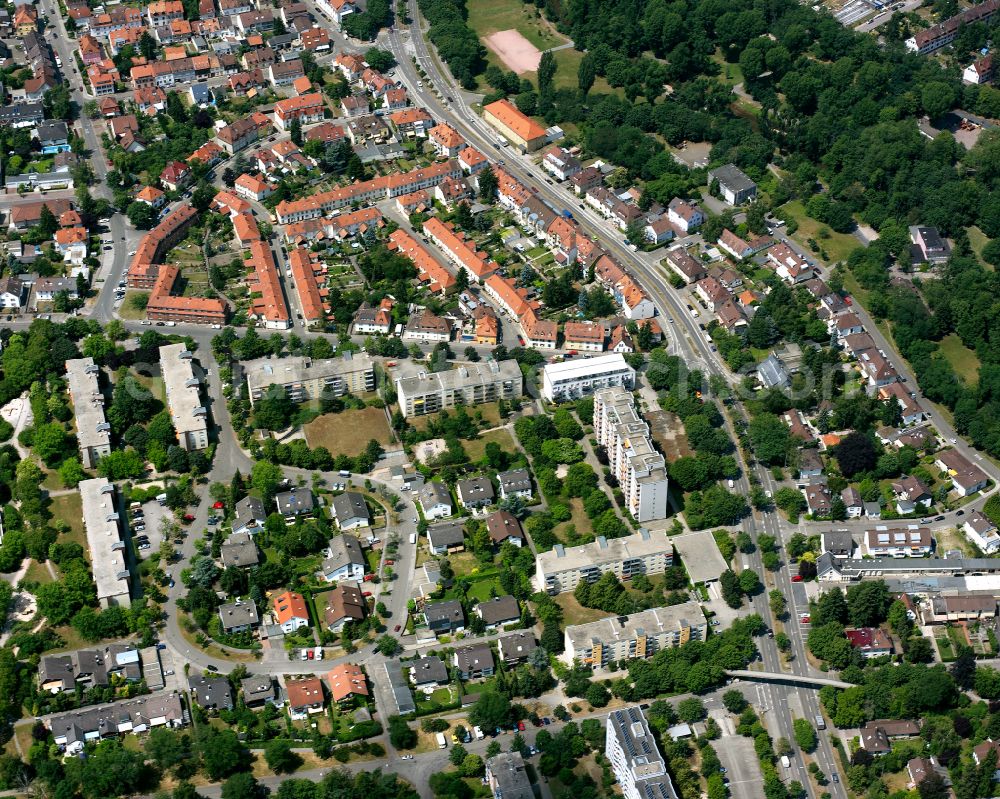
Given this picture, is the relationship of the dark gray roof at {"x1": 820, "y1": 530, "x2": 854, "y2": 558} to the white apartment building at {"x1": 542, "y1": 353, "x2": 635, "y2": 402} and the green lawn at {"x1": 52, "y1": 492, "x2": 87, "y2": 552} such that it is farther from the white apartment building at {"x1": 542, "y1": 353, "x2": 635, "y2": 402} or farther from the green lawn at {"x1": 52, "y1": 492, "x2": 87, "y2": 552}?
the green lawn at {"x1": 52, "y1": 492, "x2": 87, "y2": 552}

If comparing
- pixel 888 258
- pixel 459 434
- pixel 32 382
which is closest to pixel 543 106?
pixel 888 258

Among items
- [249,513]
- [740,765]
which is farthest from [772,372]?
[249,513]

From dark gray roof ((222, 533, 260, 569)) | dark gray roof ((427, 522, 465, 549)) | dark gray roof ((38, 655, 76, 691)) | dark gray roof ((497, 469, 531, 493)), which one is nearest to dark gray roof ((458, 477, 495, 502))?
dark gray roof ((497, 469, 531, 493))

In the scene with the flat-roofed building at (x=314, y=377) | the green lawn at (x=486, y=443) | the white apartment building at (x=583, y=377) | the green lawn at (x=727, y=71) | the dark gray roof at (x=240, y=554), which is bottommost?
the dark gray roof at (x=240, y=554)

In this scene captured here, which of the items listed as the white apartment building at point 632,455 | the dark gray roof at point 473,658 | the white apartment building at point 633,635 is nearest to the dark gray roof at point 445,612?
the dark gray roof at point 473,658

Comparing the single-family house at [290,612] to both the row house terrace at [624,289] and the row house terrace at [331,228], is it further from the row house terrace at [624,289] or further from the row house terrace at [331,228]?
the row house terrace at [331,228]

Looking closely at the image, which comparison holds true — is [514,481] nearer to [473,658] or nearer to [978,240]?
[473,658]

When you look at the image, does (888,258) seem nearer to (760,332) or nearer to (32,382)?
(760,332)
